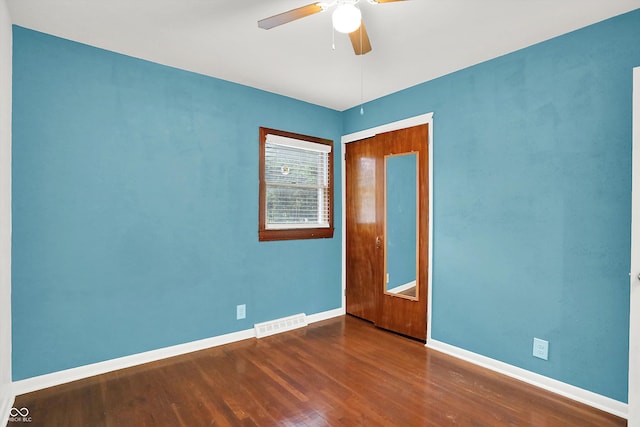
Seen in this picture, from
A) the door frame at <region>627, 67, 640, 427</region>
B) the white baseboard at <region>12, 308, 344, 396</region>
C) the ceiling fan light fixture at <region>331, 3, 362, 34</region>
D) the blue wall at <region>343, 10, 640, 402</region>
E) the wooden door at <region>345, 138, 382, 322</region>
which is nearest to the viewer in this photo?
the ceiling fan light fixture at <region>331, 3, 362, 34</region>

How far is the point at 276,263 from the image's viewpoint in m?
3.69

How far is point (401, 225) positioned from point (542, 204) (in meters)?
1.34

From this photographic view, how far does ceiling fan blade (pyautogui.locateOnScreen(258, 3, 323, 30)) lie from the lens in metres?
1.77

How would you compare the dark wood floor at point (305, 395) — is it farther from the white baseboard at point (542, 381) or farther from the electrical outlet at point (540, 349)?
the electrical outlet at point (540, 349)

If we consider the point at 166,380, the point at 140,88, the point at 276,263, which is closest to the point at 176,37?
the point at 140,88

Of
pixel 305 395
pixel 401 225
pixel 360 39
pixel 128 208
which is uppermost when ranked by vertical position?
pixel 360 39

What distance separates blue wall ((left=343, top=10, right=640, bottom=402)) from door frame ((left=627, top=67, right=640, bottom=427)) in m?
0.22

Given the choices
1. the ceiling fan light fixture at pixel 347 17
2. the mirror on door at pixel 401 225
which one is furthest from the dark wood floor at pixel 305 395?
the ceiling fan light fixture at pixel 347 17

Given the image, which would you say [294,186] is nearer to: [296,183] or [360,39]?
[296,183]

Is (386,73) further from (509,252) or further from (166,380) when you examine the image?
(166,380)

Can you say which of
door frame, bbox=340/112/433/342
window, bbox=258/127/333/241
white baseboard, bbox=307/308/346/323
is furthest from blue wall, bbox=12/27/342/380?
door frame, bbox=340/112/433/342

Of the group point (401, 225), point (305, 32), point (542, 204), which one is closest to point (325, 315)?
point (401, 225)

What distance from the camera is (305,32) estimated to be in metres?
2.45

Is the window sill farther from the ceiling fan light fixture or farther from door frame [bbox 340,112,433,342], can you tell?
the ceiling fan light fixture
